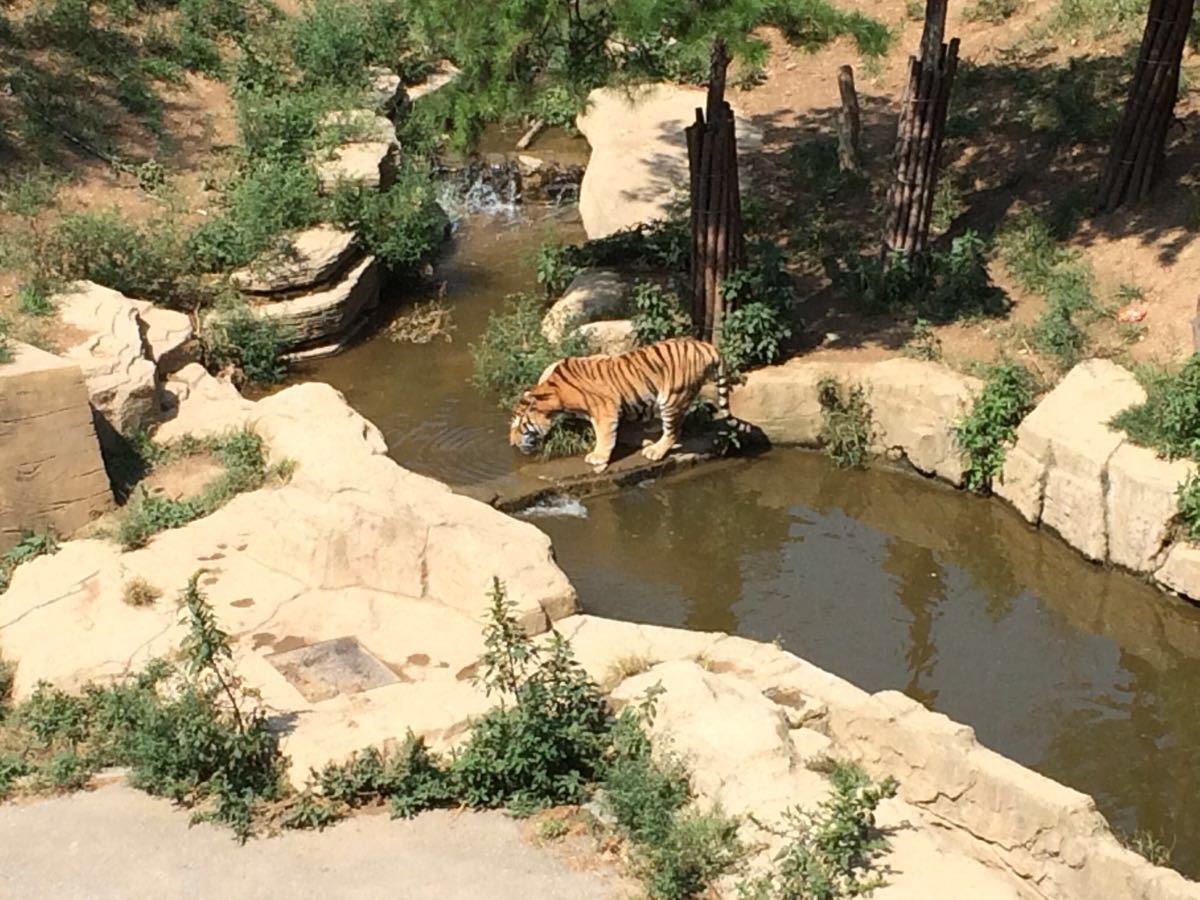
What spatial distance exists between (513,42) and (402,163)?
5.64 m

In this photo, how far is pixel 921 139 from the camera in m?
12.9

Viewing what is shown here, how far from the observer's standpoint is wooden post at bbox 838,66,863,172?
1559 centimetres

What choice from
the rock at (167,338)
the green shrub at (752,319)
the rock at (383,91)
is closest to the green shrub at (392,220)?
the rock at (167,338)

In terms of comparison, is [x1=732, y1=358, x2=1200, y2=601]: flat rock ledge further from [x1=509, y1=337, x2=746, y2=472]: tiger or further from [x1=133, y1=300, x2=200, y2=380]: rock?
[x1=133, y1=300, x2=200, y2=380]: rock

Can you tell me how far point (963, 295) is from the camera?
1317 centimetres

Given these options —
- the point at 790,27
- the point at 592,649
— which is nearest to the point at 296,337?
the point at 790,27

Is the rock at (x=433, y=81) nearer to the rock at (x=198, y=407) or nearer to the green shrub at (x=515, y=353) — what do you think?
the green shrub at (x=515, y=353)

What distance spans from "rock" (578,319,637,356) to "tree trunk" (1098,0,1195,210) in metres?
4.51

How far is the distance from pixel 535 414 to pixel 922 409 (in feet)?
10.0

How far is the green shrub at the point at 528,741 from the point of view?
716cm

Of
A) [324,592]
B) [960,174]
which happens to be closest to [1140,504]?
[324,592]

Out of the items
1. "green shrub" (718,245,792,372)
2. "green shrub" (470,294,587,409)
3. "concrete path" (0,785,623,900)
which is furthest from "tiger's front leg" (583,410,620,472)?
"concrete path" (0,785,623,900)

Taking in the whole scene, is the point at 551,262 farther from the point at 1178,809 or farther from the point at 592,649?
the point at 1178,809

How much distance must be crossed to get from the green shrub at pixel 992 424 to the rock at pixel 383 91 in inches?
361
